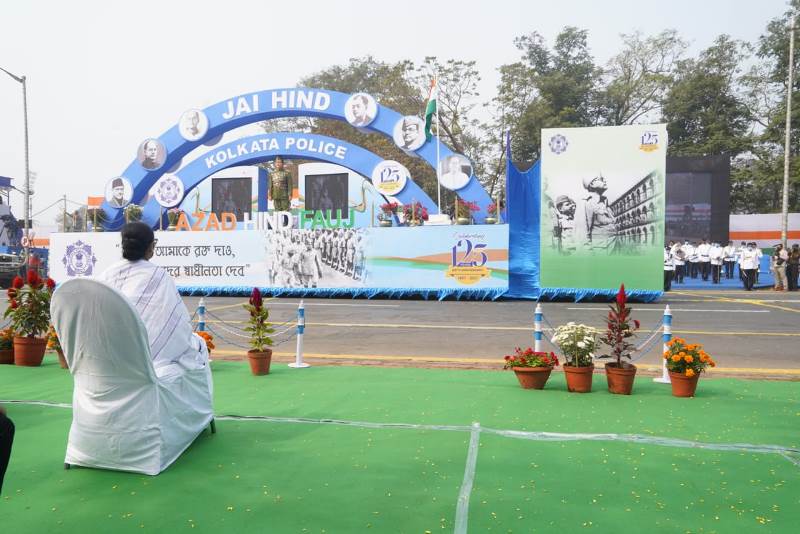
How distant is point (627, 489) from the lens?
3.57m

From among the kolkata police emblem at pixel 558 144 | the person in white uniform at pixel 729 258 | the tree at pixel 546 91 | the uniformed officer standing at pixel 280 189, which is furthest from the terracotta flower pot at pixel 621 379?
the tree at pixel 546 91

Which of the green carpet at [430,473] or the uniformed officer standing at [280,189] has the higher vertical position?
the uniformed officer standing at [280,189]

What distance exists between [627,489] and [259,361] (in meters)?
4.50

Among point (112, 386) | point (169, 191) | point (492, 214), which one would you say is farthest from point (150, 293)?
point (169, 191)

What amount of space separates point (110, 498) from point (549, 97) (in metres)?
42.6

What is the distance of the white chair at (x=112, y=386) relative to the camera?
3.59m

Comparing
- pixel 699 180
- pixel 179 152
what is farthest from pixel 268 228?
pixel 699 180

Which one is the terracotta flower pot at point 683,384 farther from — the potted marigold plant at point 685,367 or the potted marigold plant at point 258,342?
the potted marigold plant at point 258,342

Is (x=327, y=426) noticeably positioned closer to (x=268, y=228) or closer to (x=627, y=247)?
(x=627, y=247)

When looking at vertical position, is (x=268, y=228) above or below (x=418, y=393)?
above

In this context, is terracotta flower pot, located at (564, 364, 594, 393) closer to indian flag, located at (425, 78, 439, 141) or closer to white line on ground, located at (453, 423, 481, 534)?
white line on ground, located at (453, 423, 481, 534)

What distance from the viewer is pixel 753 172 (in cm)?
3728

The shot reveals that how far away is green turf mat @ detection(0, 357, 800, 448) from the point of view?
487cm

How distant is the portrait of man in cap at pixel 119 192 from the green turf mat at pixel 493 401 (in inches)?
669
